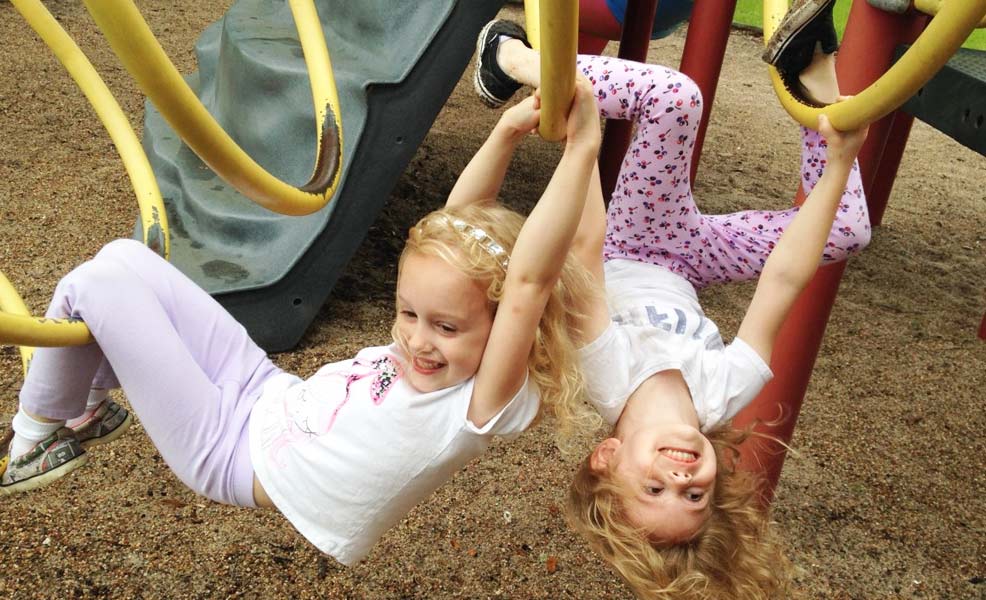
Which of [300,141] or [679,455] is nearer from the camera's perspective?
[679,455]

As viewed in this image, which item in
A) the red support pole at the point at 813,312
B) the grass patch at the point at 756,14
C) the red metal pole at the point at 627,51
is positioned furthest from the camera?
the grass patch at the point at 756,14

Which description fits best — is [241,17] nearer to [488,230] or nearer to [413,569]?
[413,569]

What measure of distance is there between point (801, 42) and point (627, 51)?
6.90ft

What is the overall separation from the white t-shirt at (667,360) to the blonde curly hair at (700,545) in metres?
0.10

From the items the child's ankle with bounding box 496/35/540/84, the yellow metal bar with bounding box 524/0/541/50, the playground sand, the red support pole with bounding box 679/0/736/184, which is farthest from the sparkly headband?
the red support pole with bounding box 679/0/736/184

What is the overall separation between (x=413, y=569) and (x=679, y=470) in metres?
1.02

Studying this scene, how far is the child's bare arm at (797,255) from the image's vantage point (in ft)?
5.49

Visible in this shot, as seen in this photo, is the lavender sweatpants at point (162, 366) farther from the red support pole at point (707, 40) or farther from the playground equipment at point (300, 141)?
the red support pole at point (707, 40)

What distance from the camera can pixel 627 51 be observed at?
375cm

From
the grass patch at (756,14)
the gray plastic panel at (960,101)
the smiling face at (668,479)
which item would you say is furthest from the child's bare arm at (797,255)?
the grass patch at (756,14)

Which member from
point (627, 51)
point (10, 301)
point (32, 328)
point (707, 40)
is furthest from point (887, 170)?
point (32, 328)

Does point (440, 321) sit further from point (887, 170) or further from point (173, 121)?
point (887, 170)

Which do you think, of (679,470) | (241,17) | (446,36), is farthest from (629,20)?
(679,470)

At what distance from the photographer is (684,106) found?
188 centimetres
